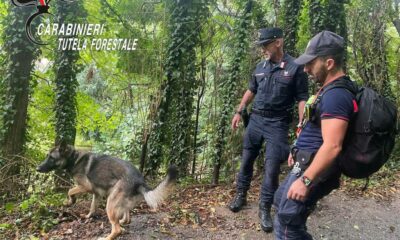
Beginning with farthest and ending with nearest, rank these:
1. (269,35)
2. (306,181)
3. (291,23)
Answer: (291,23) < (269,35) < (306,181)

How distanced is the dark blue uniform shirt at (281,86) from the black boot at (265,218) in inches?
48.1

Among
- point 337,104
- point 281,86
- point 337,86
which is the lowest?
point 337,104

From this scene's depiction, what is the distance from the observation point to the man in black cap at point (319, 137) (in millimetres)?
2533

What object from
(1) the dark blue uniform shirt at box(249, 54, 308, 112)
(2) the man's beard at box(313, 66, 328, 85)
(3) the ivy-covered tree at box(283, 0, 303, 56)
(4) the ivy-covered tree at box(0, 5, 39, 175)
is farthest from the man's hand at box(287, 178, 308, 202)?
(4) the ivy-covered tree at box(0, 5, 39, 175)

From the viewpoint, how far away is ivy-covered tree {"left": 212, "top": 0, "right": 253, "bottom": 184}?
6973 mm

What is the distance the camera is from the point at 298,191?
266 centimetres

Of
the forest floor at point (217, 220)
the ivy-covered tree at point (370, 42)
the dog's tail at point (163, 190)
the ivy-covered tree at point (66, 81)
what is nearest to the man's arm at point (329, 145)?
the dog's tail at point (163, 190)

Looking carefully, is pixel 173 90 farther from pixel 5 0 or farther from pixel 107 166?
pixel 5 0

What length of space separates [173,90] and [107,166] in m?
3.28

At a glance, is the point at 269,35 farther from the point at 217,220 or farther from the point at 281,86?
the point at 217,220

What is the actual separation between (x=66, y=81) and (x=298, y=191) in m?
7.85

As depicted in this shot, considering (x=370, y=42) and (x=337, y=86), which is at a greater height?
(x=370, y=42)

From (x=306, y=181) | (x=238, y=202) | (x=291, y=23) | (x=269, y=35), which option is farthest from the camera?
(x=291, y=23)

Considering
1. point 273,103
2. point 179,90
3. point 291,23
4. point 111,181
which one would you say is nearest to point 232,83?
point 179,90
